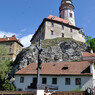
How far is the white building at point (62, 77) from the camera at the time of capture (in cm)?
2111

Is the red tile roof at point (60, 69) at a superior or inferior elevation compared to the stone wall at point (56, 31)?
inferior

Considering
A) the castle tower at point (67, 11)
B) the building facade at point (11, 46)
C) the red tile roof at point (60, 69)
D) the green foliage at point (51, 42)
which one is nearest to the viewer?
the red tile roof at point (60, 69)

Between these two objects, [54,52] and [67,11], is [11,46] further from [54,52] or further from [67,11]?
[67,11]

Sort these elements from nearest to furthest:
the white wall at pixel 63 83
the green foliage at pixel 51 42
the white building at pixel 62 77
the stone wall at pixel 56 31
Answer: the white wall at pixel 63 83
the white building at pixel 62 77
the green foliage at pixel 51 42
the stone wall at pixel 56 31

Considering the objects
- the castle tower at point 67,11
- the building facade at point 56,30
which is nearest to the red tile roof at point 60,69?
the building facade at point 56,30

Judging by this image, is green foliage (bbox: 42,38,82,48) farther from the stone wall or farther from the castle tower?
the castle tower

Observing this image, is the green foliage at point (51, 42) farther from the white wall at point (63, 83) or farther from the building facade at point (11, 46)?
the white wall at point (63, 83)

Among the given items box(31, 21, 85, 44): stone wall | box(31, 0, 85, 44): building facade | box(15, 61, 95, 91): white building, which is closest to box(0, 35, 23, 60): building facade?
box(31, 0, 85, 44): building facade

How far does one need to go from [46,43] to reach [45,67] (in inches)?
636

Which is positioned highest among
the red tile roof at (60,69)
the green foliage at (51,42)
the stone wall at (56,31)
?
the stone wall at (56,31)

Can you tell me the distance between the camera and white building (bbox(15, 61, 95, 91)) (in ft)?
69.3

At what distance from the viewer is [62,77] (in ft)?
73.6

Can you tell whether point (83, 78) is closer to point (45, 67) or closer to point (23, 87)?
point (45, 67)

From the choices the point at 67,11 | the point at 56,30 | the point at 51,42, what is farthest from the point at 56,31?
the point at 67,11
